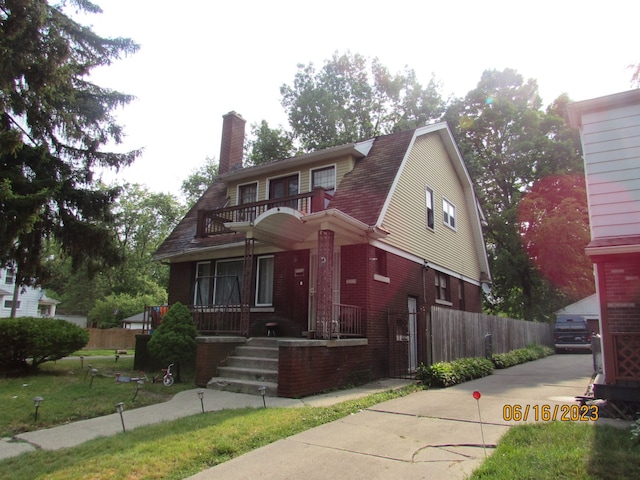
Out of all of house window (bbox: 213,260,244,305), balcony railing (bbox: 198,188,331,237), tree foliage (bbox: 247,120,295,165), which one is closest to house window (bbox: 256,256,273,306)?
house window (bbox: 213,260,244,305)

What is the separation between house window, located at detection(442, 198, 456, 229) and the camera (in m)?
17.0

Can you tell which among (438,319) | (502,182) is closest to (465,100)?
(502,182)

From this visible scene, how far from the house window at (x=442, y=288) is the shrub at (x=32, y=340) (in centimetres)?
1164

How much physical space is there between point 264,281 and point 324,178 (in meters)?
3.85

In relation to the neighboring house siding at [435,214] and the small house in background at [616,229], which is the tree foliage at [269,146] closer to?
the neighboring house siding at [435,214]

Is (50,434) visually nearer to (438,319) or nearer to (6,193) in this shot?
(6,193)

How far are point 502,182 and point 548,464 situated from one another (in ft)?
97.4

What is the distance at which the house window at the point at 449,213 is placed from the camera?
668 inches

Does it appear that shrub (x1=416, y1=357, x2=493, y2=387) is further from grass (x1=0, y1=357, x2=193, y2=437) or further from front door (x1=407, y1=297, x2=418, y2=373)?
grass (x1=0, y1=357, x2=193, y2=437)

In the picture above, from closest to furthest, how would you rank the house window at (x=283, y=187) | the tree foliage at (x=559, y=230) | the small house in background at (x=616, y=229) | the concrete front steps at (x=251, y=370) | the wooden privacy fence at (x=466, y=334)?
the small house in background at (x=616, y=229), the concrete front steps at (x=251, y=370), the wooden privacy fence at (x=466, y=334), the house window at (x=283, y=187), the tree foliage at (x=559, y=230)

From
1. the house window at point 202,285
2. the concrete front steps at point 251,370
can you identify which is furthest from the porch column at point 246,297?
the house window at point 202,285

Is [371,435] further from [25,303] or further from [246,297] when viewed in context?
[25,303]

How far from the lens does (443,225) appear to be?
1662 centimetres

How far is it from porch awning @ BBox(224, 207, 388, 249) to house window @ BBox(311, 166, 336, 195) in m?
2.51
